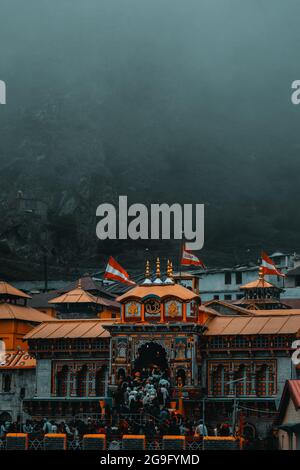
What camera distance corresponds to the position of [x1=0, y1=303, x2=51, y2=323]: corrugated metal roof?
285 feet

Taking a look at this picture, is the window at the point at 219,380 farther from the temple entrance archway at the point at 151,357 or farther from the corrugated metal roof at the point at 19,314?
the corrugated metal roof at the point at 19,314

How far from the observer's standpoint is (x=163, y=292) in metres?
70.6

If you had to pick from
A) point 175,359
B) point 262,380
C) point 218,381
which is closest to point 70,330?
point 175,359

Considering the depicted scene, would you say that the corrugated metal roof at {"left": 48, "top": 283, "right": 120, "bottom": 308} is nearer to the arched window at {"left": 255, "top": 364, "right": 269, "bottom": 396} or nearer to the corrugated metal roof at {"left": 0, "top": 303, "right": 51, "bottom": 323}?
the corrugated metal roof at {"left": 0, "top": 303, "right": 51, "bottom": 323}

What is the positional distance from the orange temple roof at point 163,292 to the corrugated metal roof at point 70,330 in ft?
10.9

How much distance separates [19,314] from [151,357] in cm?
2083

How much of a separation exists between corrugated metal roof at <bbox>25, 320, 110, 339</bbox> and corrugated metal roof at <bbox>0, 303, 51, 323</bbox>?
11012 mm

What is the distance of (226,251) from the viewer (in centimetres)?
18938

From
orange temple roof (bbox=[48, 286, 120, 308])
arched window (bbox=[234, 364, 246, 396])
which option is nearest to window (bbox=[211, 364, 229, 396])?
arched window (bbox=[234, 364, 246, 396])

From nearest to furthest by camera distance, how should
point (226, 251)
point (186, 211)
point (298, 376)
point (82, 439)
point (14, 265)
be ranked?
1. point (82, 439)
2. point (298, 376)
3. point (14, 265)
4. point (186, 211)
5. point (226, 251)

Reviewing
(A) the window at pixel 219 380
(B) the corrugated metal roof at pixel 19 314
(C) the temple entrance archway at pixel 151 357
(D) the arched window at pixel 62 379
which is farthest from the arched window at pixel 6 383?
(A) the window at pixel 219 380
